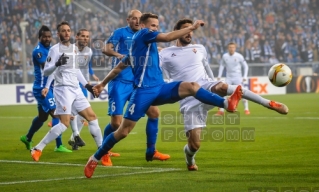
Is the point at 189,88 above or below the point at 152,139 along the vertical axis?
above

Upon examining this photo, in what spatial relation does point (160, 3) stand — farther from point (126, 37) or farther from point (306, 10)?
point (126, 37)

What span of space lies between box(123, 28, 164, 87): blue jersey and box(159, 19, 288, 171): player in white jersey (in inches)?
30.5

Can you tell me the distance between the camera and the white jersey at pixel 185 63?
31.8ft

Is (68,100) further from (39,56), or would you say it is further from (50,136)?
(39,56)

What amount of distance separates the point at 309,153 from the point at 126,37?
3.58 meters

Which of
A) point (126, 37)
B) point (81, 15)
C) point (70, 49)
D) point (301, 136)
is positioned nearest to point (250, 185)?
point (126, 37)

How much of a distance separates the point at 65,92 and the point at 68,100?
0.18m

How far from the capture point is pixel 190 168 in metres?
9.41

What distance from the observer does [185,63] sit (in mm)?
9695

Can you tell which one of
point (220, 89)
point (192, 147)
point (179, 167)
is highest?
point (220, 89)

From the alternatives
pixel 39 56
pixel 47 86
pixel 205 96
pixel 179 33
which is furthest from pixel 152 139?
pixel 39 56

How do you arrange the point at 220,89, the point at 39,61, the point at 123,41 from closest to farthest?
the point at 220,89, the point at 123,41, the point at 39,61

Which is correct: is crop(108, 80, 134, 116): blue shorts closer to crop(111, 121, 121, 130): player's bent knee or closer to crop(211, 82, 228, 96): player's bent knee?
crop(111, 121, 121, 130): player's bent knee

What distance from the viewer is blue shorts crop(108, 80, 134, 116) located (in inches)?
427
